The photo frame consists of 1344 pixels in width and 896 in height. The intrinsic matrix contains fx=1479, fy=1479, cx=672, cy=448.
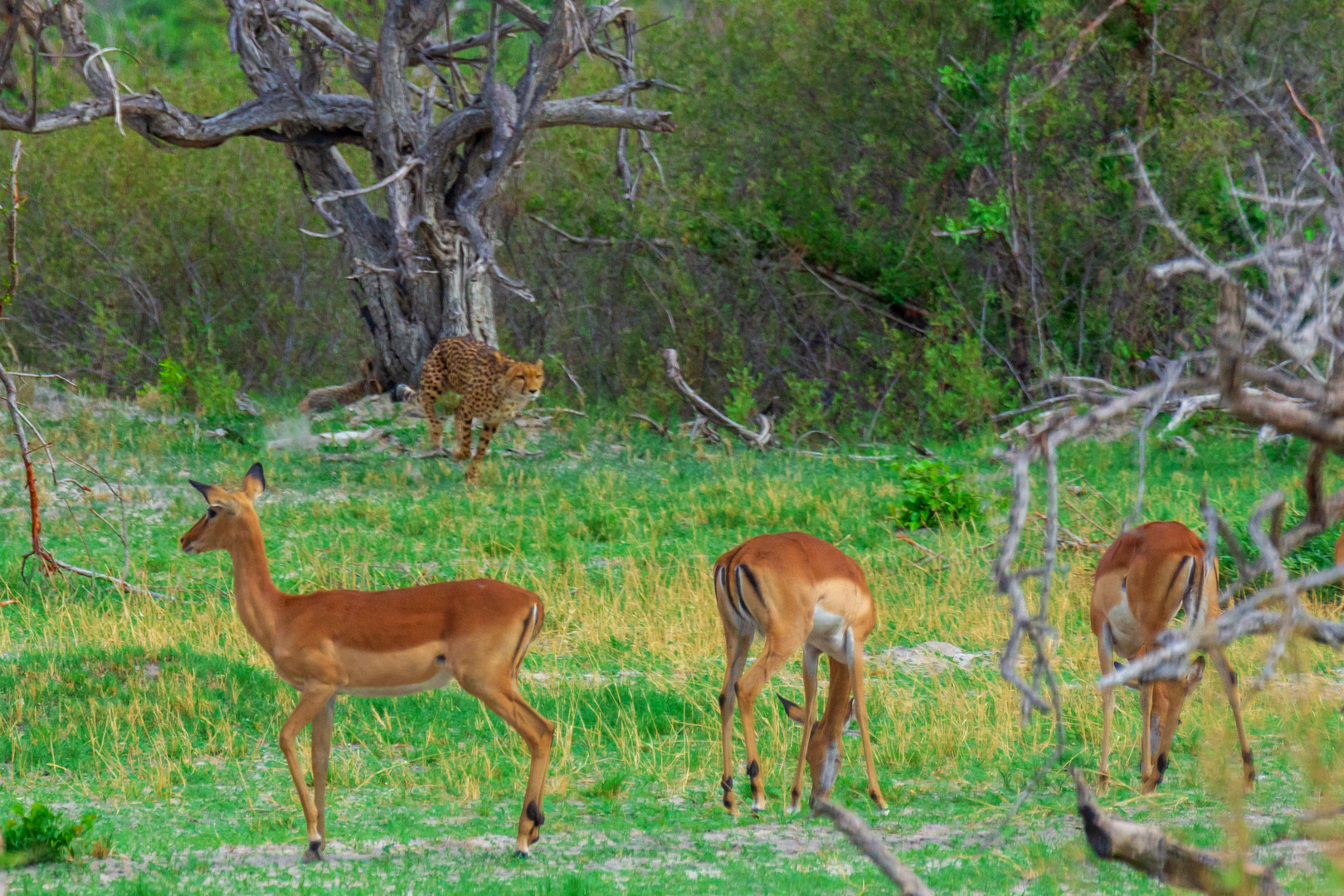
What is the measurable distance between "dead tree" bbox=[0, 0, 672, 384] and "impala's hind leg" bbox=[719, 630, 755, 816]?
10.1 m

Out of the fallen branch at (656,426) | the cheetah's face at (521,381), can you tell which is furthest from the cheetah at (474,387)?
the fallen branch at (656,426)

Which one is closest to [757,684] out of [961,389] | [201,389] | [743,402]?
[743,402]

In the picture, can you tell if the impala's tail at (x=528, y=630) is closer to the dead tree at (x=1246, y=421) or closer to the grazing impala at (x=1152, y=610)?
the grazing impala at (x=1152, y=610)

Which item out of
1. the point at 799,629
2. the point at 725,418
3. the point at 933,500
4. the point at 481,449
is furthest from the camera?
the point at 725,418

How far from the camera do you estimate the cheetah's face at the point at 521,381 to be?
14484mm

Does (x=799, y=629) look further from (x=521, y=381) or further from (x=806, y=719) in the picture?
(x=521, y=381)

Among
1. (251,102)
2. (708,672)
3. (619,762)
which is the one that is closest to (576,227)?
(251,102)

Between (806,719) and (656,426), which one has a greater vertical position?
(656,426)

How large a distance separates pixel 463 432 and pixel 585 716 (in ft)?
25.4

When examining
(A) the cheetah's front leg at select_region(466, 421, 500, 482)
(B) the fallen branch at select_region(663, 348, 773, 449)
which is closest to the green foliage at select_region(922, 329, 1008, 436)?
(B) the fallen branch at select_region(663, 348, 773, 449)

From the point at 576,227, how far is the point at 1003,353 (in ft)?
20.7

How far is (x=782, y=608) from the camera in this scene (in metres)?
5.95

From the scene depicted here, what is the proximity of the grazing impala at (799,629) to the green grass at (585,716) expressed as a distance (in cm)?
22

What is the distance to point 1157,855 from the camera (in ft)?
8.85
